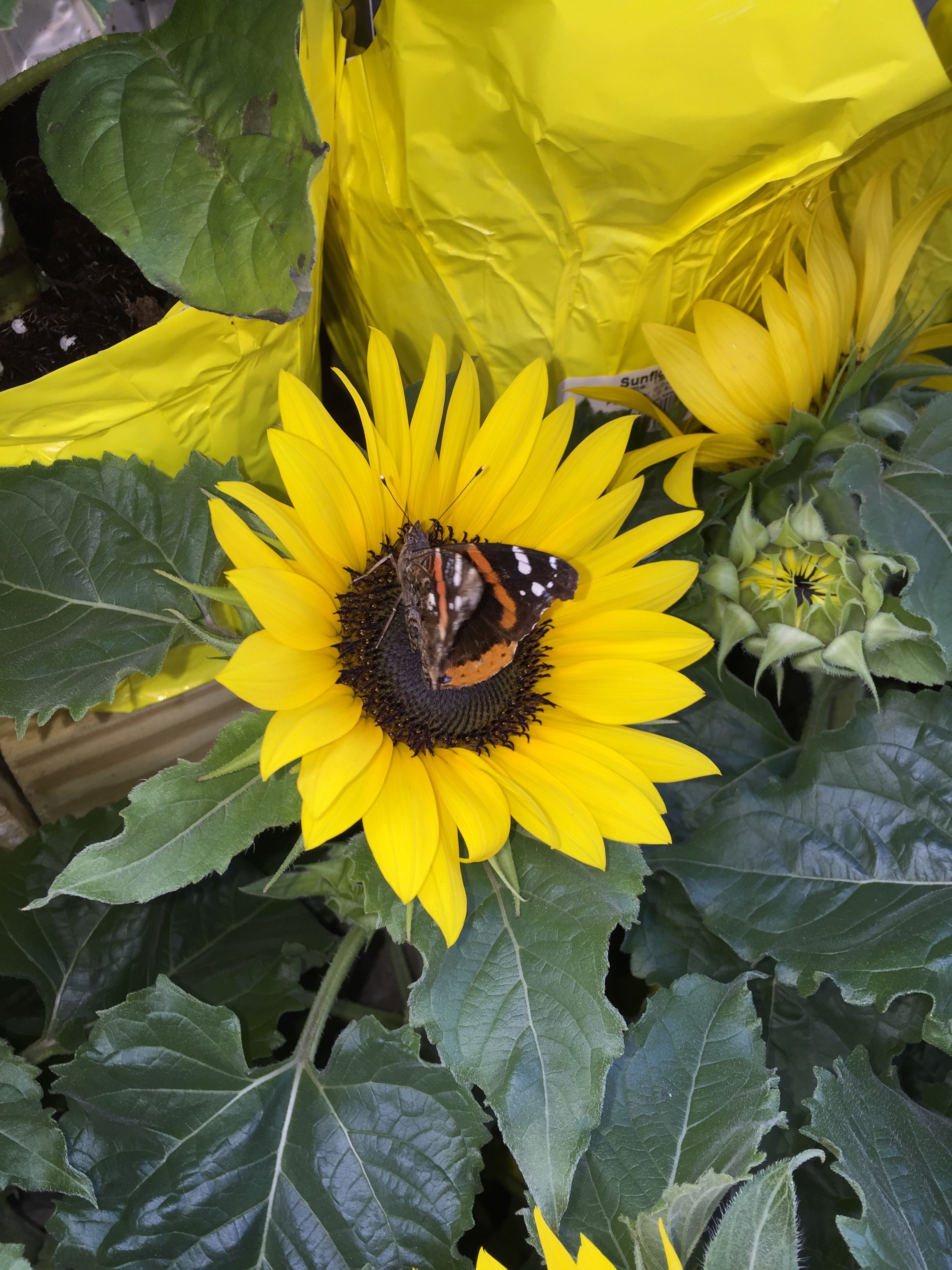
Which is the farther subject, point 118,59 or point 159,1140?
point 159,1140

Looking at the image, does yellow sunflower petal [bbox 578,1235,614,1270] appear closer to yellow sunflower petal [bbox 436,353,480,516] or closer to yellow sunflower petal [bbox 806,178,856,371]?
yellow sunflower petal [bbox 436,353,480,516]

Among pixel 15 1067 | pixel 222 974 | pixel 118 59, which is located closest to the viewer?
pixel 118 59

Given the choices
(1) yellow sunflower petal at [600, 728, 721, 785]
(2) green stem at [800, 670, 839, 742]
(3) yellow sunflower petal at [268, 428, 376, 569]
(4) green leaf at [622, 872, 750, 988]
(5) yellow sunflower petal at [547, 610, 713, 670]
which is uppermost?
→ (3) yellow sunflower petal at [268, 428, 376, 569]

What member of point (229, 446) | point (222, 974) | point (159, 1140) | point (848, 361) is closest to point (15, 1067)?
point (159, 1140)

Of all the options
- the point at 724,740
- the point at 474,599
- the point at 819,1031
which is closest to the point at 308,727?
the point at 474,599

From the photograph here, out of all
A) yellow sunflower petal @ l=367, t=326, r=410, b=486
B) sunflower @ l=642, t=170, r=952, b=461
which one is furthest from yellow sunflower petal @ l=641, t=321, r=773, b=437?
yellow sunflower petal @ l=367, t=326, r=410, b=486

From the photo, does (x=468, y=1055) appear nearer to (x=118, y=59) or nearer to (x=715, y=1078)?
(x=715, y=1078)

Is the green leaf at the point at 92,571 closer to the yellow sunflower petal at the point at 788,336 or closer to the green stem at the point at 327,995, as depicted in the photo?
the green stem at the point at 327,995
